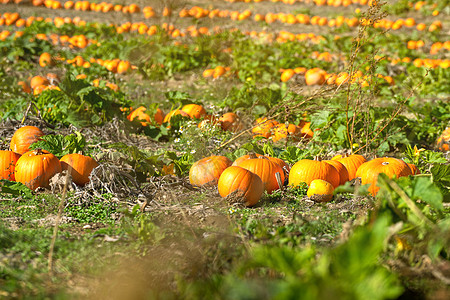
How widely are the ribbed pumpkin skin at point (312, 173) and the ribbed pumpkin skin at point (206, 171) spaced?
611 millimetres

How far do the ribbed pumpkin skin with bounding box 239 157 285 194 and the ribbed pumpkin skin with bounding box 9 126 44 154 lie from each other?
2211 millimetres

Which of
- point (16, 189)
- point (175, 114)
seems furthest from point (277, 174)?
point (175, 114)

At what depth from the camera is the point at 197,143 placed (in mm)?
5301

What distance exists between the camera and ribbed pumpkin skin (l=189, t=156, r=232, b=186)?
4531mm

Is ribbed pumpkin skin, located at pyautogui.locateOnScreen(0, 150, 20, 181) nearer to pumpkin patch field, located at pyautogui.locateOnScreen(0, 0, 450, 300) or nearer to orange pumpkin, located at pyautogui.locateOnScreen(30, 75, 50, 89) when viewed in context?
pumpkin patch field, located at pyautogui.locateOnScreen(0, 0, 450, 300)

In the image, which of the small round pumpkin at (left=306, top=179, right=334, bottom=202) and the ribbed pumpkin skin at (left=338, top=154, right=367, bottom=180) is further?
the ribbed pumpkin skin at (left=338, top=154, right=367, bottom=180)

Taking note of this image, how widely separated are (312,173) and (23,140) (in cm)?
288

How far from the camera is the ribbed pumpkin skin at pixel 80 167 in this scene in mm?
4531

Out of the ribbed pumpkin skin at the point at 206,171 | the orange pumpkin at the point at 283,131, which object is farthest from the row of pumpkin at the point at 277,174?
the orange pumpkin at the point at 283,131

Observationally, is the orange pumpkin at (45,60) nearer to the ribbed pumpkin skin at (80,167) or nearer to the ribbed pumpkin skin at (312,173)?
the ribbed pumpkin skin at (80,167)

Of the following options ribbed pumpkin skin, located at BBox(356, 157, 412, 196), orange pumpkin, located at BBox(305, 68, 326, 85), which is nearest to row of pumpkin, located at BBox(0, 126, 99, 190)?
ribbed pumpkin skin, located at BBox(356, 157, 412, 196)

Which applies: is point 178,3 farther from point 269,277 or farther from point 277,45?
point 269,277

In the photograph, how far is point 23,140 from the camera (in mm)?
5266

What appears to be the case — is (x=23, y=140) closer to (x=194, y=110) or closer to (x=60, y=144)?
(x=60, y=144)
